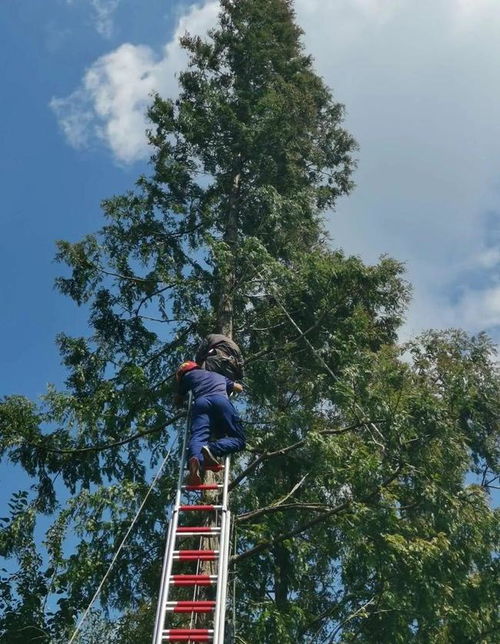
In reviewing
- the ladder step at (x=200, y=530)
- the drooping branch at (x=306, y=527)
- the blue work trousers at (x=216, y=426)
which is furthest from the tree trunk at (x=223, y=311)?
the blue work trousers at (x=216, y=426)

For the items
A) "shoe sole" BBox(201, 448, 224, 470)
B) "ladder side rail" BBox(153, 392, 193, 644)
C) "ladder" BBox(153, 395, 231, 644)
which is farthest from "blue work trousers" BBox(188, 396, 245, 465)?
"ladder side rail" BBox(153, 392, 193, 644)

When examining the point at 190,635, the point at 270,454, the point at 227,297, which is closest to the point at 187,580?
the point at 190,635

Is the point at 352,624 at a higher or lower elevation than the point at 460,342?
lower

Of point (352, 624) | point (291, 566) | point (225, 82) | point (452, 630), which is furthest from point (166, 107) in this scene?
point (452, 630)

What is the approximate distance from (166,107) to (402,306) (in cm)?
560

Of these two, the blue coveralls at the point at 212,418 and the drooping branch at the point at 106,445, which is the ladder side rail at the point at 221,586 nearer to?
the blue coveralls at the point at 212,418

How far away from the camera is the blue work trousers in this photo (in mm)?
5922

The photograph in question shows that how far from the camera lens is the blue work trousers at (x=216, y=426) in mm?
5922

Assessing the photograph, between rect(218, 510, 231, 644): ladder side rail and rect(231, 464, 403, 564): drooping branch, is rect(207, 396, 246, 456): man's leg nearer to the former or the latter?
rect(218, 510, 231, 644): ladder side rail

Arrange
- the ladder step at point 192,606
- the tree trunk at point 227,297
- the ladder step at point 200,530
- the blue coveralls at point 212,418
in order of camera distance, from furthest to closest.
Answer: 1. the tree trunk at point 227,297
2. the blue coveralls at point 212,418
3. the ladder step at point 200,530
4. the ladder step at point 192,606

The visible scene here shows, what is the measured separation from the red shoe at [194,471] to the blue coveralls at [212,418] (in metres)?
0.04

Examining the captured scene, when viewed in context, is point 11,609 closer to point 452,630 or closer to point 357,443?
point 357,443

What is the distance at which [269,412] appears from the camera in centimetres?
1060

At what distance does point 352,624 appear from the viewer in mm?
9336
